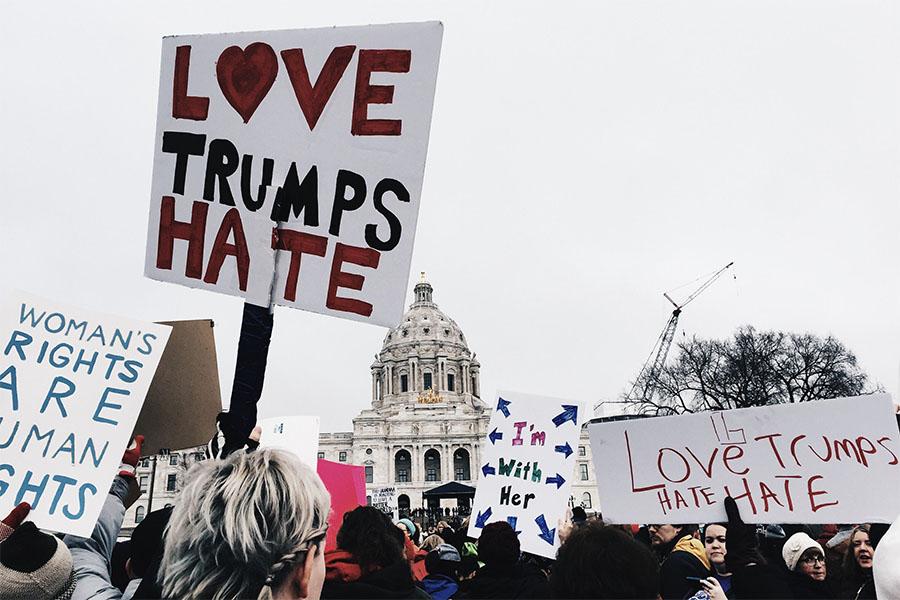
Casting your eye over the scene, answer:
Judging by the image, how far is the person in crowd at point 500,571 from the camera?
133 inches

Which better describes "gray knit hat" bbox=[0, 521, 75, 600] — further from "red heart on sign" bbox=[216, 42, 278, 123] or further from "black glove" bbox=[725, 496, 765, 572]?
"black glove" bbox=[725, 496, 765, 572]

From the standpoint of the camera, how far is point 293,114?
9.70 ft

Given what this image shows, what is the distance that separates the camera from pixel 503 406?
21.5ft

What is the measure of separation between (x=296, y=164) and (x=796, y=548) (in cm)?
392

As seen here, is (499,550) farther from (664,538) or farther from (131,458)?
(664,538)

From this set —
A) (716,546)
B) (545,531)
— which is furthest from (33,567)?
(545,531)

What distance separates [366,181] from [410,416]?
263ft

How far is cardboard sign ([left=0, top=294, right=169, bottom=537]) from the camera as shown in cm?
268

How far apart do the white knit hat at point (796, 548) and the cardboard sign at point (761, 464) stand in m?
1.15

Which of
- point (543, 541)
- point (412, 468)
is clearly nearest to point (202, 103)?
point (543, 541)

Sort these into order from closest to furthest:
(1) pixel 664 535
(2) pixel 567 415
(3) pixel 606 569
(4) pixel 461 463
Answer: (3) pixel 606 569 → (1) pixel 664 535 → (2) pixel 567 415 → (4) pixel 461 463

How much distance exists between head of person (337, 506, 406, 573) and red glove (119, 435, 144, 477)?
37.4 inches

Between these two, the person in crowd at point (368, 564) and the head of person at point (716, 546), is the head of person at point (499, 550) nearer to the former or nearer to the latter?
the person in crowd at point (368, 564)

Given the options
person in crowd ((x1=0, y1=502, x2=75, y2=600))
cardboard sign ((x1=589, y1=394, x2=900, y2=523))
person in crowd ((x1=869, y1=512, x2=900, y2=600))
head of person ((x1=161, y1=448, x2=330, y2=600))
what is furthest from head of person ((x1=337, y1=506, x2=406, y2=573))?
person in crowd ((x1=869, y1=512, x2=900, y2=600))
